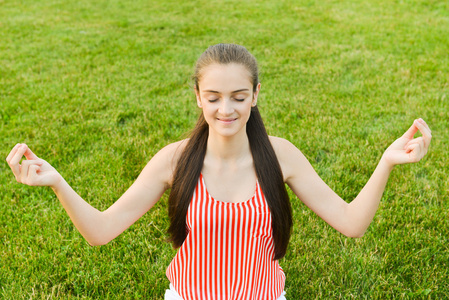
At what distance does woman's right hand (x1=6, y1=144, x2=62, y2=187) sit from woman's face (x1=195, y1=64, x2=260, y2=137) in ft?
2.70

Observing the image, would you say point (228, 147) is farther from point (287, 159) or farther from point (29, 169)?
point (29, 169)

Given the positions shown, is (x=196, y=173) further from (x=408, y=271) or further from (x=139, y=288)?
(x=408, y=271)

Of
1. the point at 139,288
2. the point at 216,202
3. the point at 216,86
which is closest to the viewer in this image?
the point at 216,86

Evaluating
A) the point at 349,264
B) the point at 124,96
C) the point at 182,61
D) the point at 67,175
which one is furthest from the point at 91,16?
the point at 349,264

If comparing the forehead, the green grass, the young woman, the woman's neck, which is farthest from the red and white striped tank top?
the green grass

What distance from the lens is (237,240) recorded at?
7.99ft

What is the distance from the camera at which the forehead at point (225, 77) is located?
2.17 meters

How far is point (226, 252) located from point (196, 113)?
3.68 m

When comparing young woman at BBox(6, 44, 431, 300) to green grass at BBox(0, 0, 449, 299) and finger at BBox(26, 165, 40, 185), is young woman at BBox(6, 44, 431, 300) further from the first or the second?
green grass at BBox(0, 0, 449, 299)

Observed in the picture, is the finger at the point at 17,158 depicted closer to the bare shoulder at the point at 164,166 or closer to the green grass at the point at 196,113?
the bare shoulder at the point at 164,166

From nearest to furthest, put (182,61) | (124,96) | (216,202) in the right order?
(216,202), (124,96), (182,61)

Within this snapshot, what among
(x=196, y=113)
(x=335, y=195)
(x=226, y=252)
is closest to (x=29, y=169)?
(x=226, y=252)

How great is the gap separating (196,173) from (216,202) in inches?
8.0

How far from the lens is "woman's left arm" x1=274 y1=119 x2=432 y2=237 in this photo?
7.46ft
